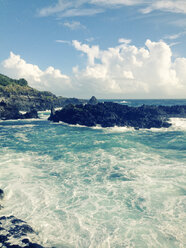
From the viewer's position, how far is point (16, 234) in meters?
9.39

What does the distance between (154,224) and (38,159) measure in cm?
1740

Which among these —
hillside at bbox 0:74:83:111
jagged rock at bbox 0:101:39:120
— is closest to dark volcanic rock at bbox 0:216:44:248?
jagged rock at bbox 0:101:39:120

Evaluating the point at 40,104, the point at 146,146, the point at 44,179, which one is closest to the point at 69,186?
the point at 44,179

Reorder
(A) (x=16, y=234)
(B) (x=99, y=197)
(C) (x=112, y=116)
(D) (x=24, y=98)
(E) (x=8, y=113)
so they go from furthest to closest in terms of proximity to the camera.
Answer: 1. (D) (x=24, y=98)
2. (E) (x=8, y=113)
3. (C) (x=112, y=116)
4. (B) (x=99, y=197)
5. (A) (x=16, y=234)

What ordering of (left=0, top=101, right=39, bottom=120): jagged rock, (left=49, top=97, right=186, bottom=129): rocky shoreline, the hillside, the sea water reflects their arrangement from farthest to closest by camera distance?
1. the hillside
2. (left=0, top=101, right=39, bottom=120): jagged rock
3. (left=49, top=97, right=186, bottom=129): rocky shoreline
4. the sea water

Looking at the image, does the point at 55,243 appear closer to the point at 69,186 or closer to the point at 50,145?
the point at 69,186

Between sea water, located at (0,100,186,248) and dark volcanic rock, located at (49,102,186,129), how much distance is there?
95.1 ft

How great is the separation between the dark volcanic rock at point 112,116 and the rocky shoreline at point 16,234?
44.6m

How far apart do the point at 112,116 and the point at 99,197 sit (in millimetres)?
43941

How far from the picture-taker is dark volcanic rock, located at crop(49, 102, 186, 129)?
54.6 metres

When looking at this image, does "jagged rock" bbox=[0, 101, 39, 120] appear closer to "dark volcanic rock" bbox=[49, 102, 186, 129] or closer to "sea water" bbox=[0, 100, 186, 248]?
"dark volcanic rock" bbox=[49, 102, 186, 129]

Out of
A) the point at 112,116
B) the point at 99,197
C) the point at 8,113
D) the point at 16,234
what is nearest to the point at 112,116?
the point at 112,116

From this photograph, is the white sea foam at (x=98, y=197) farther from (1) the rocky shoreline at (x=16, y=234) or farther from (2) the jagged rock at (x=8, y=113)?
(2) the jagged rock at (x=8, y=113)

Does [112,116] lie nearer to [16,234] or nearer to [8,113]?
[8,113]
